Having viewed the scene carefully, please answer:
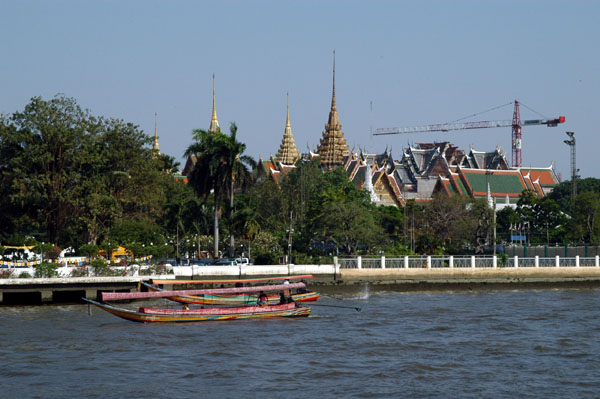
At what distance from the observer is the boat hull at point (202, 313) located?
35.9 meters

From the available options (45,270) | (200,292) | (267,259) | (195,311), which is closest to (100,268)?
(45,270)

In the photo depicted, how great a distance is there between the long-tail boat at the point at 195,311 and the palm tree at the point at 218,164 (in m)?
17.8

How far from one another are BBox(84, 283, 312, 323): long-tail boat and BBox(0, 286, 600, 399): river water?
0.43 m

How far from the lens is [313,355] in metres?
30.1

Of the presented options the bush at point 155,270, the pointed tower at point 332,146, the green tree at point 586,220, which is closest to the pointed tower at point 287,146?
the pointed tower at point 332,146

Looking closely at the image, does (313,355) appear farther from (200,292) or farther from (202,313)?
(200,292)

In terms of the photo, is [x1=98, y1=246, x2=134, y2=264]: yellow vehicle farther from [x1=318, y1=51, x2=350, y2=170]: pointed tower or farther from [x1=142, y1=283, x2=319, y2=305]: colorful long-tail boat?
[x1=318, y1=51, x2=350, y2=170]: pointed tower

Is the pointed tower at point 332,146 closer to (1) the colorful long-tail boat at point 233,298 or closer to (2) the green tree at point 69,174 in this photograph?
(2) the green tree at point 69,174

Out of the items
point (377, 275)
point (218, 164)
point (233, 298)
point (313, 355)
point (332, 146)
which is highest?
point (332, 146)

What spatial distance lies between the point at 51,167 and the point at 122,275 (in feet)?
52.2

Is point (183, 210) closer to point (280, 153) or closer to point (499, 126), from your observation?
point (280, 153)

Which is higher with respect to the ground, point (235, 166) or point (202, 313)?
point (235, 166)

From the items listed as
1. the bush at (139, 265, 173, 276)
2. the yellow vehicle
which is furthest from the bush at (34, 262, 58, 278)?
the yellow vehicle

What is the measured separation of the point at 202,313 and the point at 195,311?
12.3 inches
